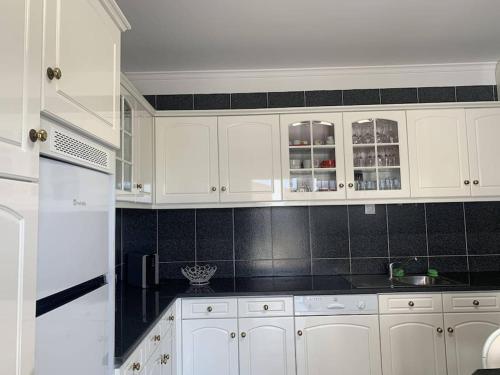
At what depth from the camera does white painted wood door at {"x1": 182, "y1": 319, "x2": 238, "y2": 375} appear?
235cm

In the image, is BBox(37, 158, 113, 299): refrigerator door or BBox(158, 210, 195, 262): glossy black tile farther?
BBox(158, 210, 195, 262): glossy black tile

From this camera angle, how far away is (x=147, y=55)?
2629 mm

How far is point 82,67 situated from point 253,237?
6.74 ft

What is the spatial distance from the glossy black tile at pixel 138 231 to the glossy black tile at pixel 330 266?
132 cm

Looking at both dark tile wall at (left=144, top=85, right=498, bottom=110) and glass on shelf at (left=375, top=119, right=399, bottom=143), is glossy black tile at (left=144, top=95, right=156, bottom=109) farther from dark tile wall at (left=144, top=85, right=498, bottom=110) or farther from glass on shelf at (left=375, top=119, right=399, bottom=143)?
glass on shelf at (left=375, top=119, right=399, bottom=143)

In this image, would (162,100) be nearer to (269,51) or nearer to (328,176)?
(269,51)

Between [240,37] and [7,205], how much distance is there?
79.7 inches

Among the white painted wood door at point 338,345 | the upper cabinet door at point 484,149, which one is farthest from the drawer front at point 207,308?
the upper cabinet door at point 484,149

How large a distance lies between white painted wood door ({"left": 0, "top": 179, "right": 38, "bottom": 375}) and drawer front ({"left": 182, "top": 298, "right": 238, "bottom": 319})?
1630mm

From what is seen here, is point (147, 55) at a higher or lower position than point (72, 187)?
higher

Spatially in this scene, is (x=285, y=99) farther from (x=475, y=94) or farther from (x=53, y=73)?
(x=53, y=73)

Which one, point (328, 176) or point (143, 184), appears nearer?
point (143, 184)

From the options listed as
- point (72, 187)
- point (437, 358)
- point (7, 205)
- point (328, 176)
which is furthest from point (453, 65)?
point (7, 205)

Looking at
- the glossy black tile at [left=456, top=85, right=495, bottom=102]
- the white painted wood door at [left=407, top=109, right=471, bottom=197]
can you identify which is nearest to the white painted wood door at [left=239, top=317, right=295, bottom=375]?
the white painted wood door at [left=407, top=109, right=471, bottom=197]
